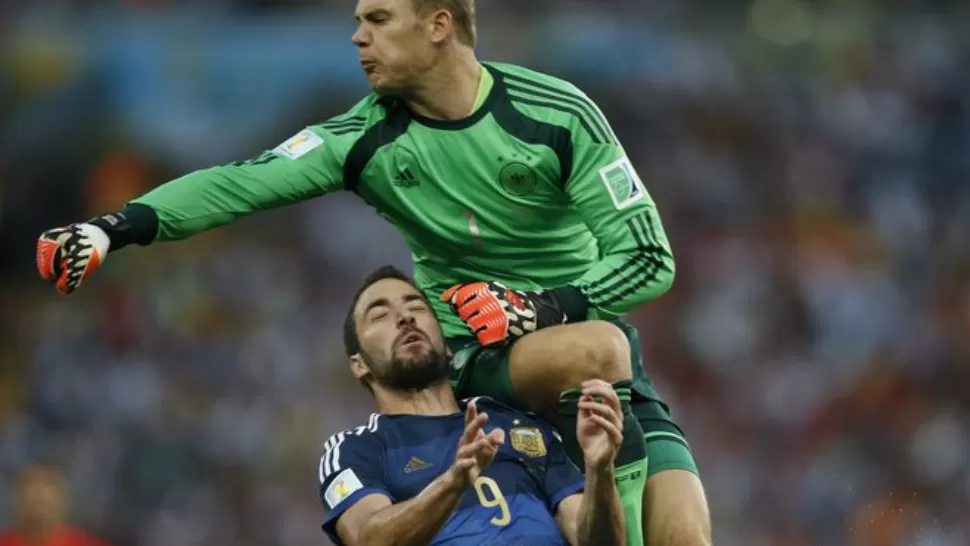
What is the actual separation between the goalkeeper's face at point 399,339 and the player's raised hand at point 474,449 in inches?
30.8

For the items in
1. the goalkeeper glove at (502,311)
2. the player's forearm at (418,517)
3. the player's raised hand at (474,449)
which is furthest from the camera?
the goalkeeper glove at (502,311)

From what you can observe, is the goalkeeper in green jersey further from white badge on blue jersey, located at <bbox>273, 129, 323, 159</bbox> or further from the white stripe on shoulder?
the white stripe on shoulder

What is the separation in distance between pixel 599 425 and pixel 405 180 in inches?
46.5

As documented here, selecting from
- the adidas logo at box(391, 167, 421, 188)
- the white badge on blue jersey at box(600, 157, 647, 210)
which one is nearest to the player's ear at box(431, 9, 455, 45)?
the adidas logo at box(391, 167, 421, 188)

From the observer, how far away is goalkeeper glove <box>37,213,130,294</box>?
5.18 m

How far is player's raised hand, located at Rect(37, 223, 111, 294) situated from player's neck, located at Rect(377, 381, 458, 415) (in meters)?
1.15

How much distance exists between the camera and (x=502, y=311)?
17.3ft

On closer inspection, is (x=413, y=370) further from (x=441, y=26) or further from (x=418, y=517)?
(x=441, y=26)

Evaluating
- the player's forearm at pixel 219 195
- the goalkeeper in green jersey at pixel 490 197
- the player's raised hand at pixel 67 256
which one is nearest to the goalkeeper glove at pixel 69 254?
the player's raised hand at pixel 67 256

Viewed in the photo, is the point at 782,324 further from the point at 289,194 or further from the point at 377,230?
the point at 289,194

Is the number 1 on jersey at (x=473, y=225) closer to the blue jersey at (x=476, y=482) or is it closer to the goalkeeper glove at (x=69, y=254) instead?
the blue jersey at (x=476, y=482)

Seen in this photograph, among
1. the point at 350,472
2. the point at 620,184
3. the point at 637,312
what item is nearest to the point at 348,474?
the point at 350,472

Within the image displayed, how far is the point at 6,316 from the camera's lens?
41.7ft

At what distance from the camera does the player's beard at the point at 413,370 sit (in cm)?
575
